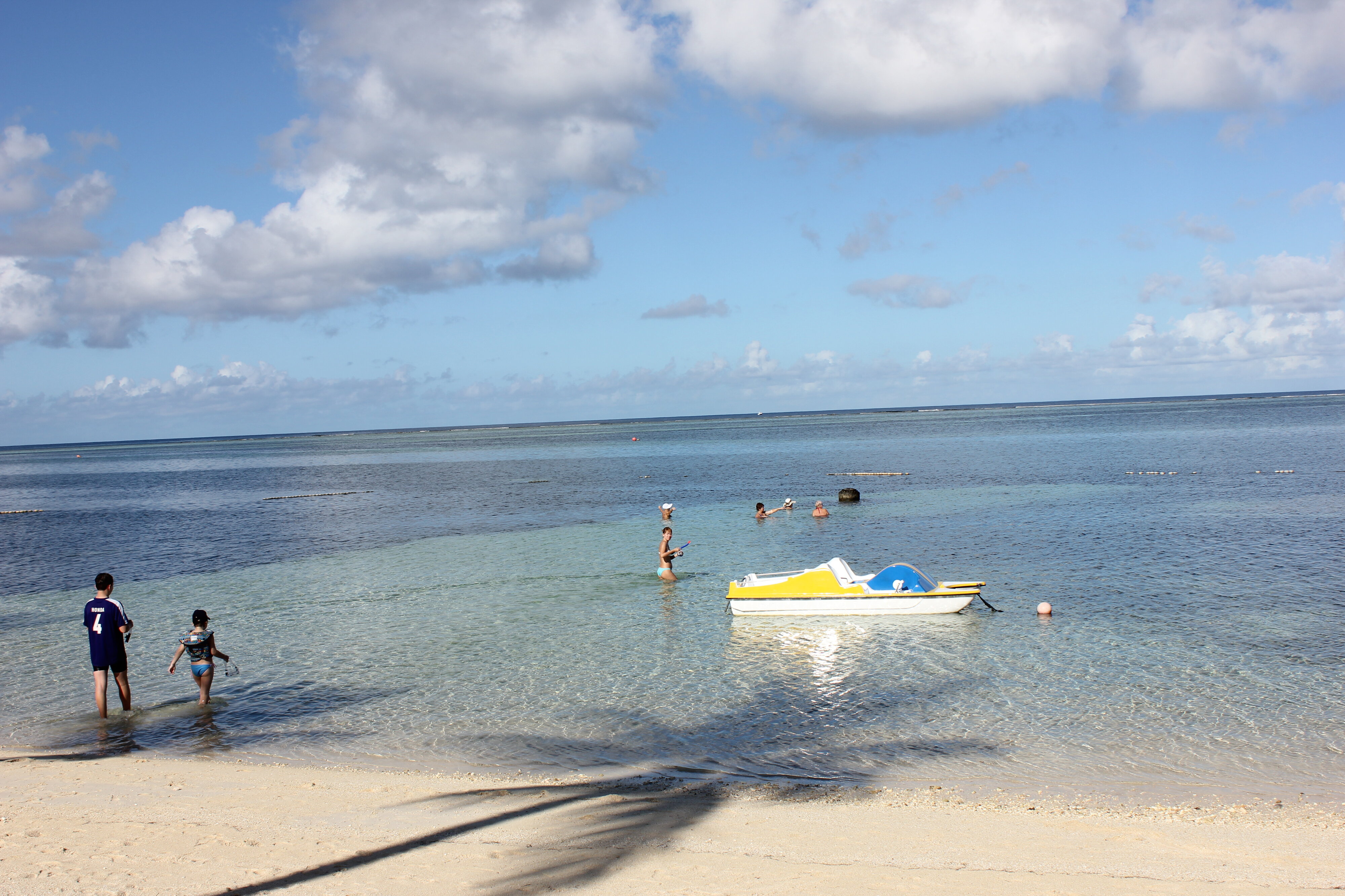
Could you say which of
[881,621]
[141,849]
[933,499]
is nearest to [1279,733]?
[881,621]

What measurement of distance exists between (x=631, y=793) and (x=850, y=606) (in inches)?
410

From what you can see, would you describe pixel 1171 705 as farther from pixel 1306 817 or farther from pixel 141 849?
pixel 141 849

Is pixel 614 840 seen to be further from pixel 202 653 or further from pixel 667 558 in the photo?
pixel 667 558

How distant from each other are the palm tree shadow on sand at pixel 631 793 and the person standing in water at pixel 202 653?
5406 mm

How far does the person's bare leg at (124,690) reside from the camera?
571 inches

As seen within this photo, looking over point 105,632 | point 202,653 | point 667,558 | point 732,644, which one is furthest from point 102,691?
point 667,558

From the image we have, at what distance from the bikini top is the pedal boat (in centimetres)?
1077

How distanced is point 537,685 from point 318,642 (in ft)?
22.0

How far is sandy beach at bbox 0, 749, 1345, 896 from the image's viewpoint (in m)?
7.89

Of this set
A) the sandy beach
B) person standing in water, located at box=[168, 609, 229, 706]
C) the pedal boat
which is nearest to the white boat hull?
the pedal boat

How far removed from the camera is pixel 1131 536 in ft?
101

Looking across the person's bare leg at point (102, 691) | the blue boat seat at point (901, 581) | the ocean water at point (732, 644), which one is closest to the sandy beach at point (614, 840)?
the ocean water at point (732, 644)

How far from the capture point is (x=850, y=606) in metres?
20.0

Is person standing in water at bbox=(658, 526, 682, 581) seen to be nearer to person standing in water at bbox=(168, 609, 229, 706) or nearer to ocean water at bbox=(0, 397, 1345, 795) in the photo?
ocean water at bbox=(0, 397, 1345, 795)
